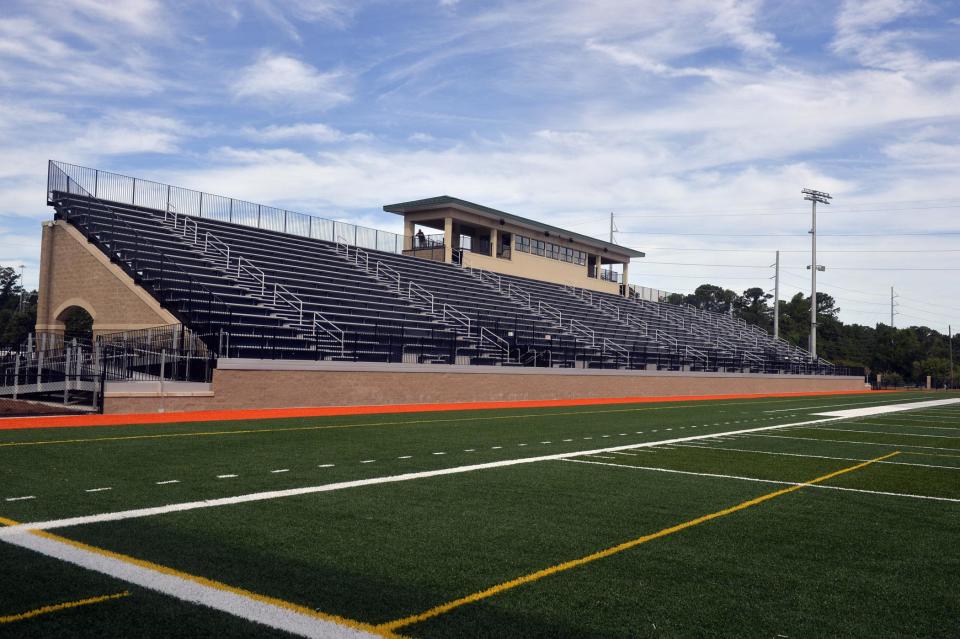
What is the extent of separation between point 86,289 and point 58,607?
72.1ft

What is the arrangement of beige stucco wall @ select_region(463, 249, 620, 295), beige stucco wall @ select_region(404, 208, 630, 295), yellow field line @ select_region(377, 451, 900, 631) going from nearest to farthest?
yellow field line @ select_region(377, 451, 900, 631), beige stucco wall @ select_region(404, 208, 630, 295), beige stucco wall @ select_region(463, 249, 620, 295)

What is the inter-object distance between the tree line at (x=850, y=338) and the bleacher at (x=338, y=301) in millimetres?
36009

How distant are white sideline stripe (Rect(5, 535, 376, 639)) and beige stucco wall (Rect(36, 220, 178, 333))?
16519mm

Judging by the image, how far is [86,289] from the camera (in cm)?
2377

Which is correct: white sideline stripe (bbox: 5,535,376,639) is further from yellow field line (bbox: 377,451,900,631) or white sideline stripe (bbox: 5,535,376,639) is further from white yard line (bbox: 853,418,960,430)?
white yard line (bbox: 853,418,960,430)

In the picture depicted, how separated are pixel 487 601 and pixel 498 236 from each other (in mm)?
40485

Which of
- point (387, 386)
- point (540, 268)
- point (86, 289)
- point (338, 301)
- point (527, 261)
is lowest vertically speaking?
point (387, 386)

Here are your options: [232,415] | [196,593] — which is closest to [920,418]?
[232,415]

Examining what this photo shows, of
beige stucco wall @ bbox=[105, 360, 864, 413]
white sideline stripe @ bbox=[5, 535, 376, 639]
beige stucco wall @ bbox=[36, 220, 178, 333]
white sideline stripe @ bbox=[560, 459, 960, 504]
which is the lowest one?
white sideline stripe @ bbox=[5, 535, 376, 639]

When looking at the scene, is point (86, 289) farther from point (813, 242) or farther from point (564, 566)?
point (813, 242)

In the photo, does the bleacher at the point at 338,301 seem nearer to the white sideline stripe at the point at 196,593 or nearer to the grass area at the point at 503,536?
the grass area at the point at 503,536

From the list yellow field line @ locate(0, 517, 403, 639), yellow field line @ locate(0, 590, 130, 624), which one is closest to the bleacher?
yellow field line @ locate(0, 517, 403, 639)

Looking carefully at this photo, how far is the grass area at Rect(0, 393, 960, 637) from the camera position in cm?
417

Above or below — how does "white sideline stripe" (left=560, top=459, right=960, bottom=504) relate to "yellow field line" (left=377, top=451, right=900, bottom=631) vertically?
above
